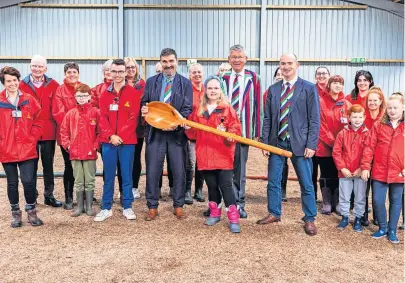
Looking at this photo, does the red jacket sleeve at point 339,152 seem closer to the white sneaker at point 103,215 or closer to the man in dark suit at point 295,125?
the man in dark suit at point 295,125

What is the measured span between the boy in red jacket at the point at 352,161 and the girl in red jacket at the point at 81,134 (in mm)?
2663

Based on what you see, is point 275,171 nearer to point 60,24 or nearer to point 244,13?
point 244,13

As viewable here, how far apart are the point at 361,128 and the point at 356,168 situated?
42cm

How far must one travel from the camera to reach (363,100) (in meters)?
4.68

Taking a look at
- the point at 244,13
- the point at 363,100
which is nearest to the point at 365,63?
the point at 244,13

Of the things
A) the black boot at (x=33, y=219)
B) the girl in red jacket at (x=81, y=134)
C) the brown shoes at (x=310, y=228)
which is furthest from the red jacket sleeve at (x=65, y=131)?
the brown shoes at (x=310, y=228)

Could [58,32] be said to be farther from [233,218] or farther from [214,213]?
[233,218]

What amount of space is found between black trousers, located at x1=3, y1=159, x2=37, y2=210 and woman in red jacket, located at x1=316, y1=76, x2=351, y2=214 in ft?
10.5

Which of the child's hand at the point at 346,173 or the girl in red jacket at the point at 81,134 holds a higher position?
the girl in red jacket at the point at 81,134

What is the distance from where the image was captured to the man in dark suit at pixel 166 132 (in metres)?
Answer: 4.32

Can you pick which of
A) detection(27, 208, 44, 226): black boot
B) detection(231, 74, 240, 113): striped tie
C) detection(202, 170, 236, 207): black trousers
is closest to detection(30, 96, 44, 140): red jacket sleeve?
detection(27, 208, 44, 226): black boot

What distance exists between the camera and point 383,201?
12.8ft

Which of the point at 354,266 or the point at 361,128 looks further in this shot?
the point at 361,128

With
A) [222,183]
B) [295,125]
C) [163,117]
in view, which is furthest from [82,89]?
[295,125]
